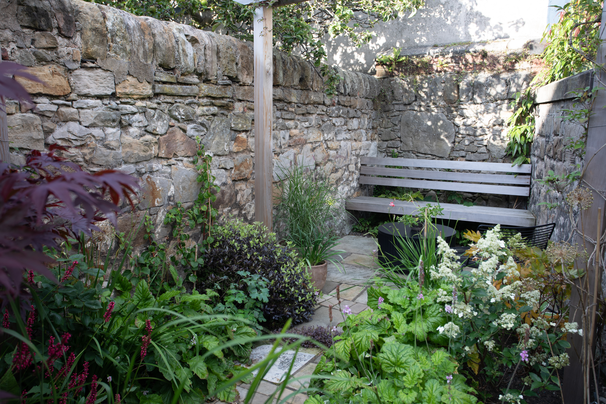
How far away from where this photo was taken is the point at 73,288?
1612 mm

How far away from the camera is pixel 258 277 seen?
2.69 m

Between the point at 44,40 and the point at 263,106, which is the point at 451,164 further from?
the point at 44,40

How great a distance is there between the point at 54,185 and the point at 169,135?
2.06 meters

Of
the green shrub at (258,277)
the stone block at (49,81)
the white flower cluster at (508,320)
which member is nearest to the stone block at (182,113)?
the stone block at (49,81)

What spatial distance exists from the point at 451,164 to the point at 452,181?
23 cm

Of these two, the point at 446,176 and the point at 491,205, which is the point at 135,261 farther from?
the point at 491,205

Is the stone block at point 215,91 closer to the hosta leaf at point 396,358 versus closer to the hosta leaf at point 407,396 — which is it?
the hosta leaf at point 396,358

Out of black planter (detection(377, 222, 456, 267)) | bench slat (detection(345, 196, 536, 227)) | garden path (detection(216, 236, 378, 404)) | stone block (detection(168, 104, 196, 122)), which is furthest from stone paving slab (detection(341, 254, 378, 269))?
stone block (detection(168, 104, 196, 122))

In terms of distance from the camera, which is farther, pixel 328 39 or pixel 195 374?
pixel 328 39

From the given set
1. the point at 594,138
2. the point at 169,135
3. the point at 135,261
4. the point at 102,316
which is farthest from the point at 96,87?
the point at 594,138

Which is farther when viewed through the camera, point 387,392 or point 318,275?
A: point 318,275

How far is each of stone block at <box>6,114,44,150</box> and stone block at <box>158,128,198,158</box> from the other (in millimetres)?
753

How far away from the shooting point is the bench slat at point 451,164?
4.99 metres

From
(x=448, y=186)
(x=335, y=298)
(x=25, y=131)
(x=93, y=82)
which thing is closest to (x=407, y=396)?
(x=335, y=298)
